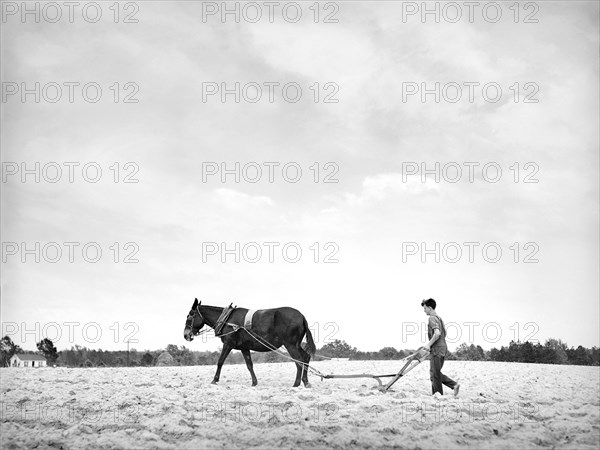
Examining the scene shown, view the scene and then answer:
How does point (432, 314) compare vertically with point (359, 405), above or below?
above

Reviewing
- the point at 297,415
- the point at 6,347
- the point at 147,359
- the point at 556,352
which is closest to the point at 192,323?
the point at 297,415

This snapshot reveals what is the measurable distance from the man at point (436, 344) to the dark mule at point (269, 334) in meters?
3.28

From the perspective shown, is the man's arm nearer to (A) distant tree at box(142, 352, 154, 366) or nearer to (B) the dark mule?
(B) the dark mule

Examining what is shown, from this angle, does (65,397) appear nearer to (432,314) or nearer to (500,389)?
(432,314)

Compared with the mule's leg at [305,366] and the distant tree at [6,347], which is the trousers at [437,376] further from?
the distant tree at [6,347]

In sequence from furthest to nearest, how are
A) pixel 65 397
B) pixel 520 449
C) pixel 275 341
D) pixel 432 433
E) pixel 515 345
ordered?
pixel 515 345
pixel 275 341
pixel 65 397
pixel 432 433
pixel 520 449

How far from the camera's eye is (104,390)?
13664 millimetres

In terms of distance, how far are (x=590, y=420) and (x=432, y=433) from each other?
9.80ft

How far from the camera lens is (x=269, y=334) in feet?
47.2

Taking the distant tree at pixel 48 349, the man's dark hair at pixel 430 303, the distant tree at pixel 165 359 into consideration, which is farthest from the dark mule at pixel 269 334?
the distant tree at pixel 48 349

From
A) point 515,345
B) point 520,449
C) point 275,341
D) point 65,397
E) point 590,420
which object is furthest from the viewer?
point 515,345

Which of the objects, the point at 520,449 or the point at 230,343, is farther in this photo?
the point at 230,343

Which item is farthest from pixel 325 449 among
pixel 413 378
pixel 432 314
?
pixel 413 378

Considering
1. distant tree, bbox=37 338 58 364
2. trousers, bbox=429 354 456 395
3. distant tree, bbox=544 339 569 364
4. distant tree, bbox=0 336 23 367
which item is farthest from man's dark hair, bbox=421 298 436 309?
distant tree, bbox=37 338 58 364
